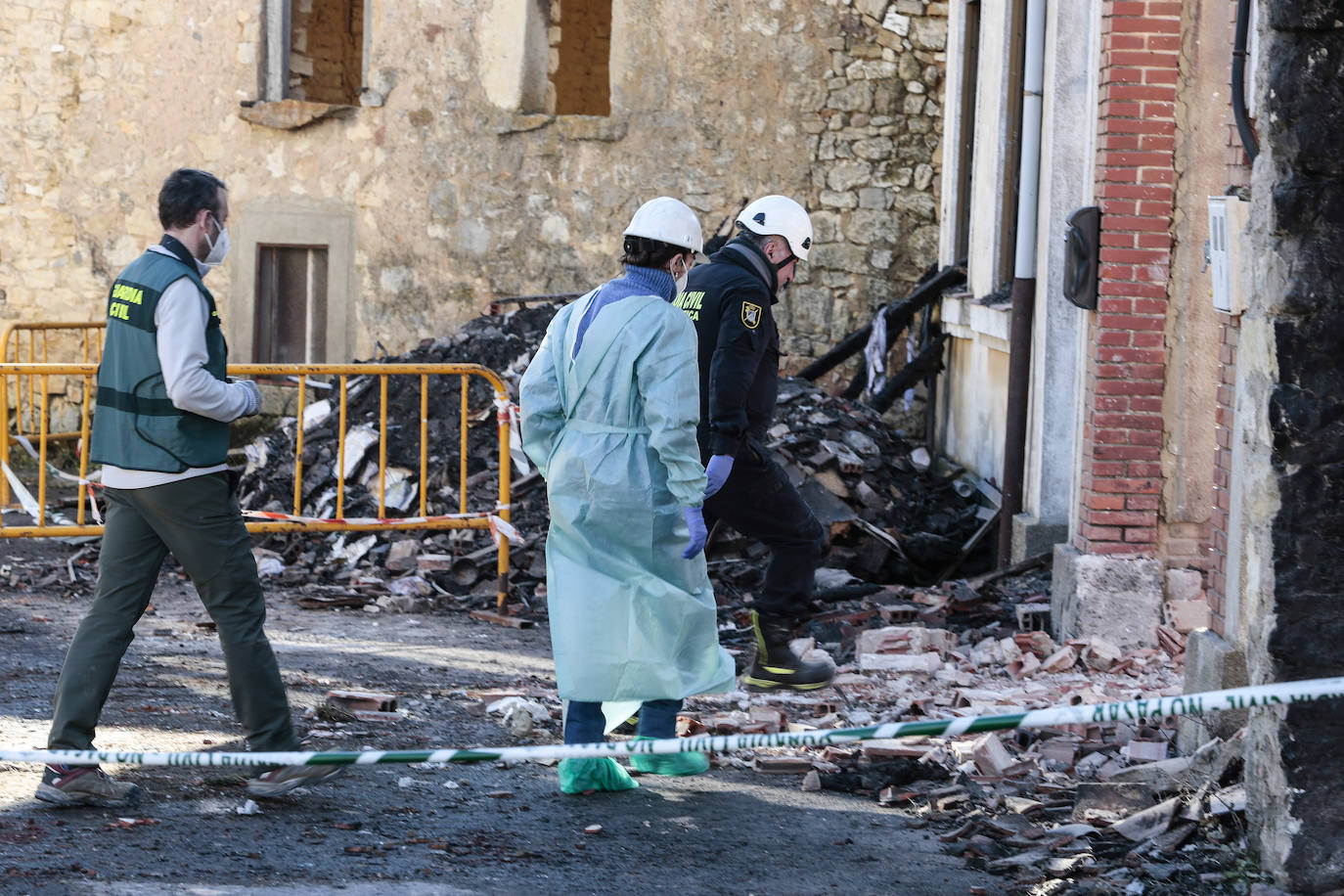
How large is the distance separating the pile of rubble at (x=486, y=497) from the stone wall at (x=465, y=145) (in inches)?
88.3

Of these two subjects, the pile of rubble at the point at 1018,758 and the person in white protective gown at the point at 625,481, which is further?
the person in white protective gown at the point at 625,481

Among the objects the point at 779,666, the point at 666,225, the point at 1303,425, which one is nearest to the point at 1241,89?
the point at 1303,425

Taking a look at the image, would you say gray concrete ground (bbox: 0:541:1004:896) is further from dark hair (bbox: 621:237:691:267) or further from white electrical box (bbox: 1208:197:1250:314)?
white electrical box (bbox: 1208:197:1250:314)

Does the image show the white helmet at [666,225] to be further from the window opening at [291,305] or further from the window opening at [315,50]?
the window opening at [315,50]

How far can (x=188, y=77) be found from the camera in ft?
46.9

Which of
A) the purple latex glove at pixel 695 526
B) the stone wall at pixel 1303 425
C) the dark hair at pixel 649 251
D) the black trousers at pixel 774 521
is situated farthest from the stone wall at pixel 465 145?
the stone wall at pixel 1303 425

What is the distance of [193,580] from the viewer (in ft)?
15.2

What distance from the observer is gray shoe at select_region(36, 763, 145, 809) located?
179 inches

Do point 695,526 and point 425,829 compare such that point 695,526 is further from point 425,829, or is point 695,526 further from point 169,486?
point 169,486

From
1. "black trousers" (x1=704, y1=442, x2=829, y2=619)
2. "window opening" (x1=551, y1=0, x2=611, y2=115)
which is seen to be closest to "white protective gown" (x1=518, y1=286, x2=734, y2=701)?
"black trousers" (x1=704, y1=442, x2=829, y2=619)

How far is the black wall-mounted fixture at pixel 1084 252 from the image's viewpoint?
696 cm

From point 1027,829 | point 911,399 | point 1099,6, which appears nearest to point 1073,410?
point 1099,6

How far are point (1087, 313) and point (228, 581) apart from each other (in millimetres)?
4329

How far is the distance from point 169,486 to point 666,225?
1721mm
